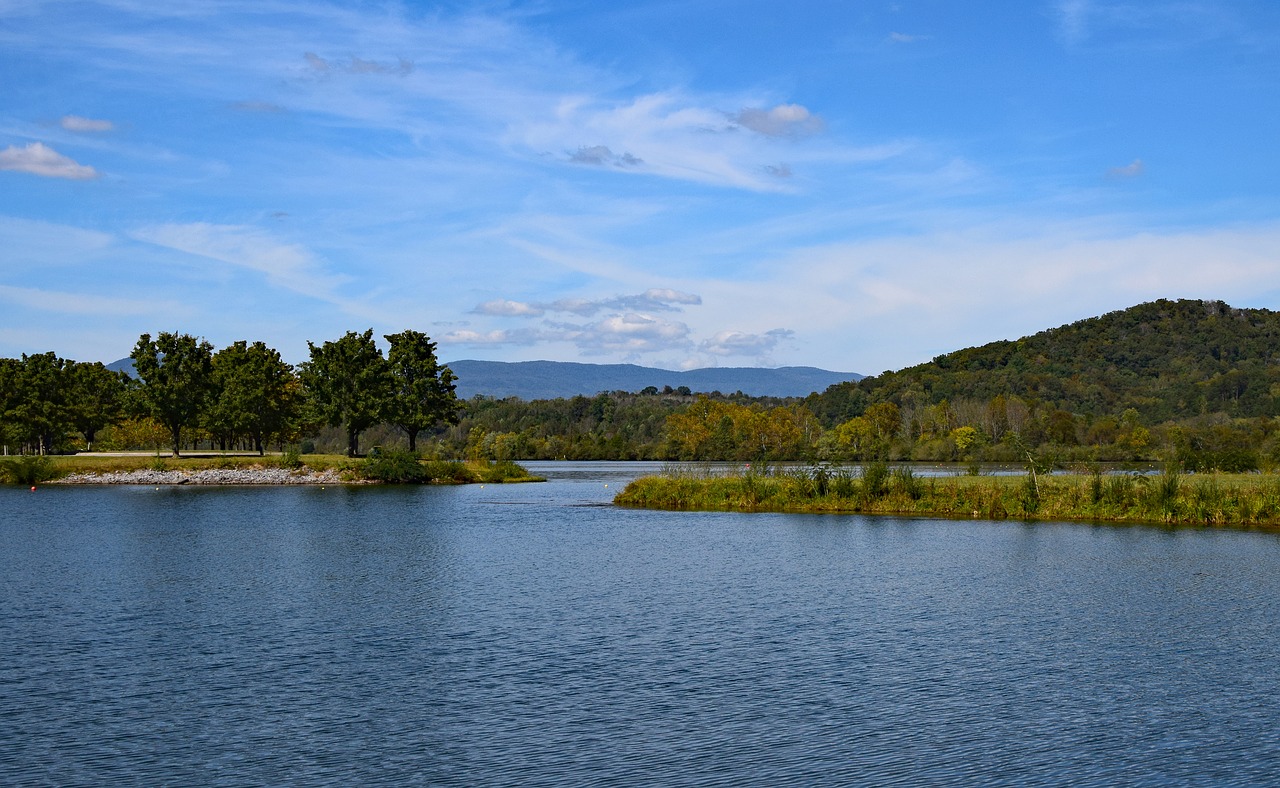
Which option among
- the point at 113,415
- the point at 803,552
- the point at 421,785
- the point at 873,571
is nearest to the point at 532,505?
the point at 803,552

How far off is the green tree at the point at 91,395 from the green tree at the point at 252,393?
11.4m

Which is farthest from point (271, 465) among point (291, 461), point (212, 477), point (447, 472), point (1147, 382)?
point (1147, 382)

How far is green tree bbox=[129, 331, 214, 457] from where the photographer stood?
3880 inches

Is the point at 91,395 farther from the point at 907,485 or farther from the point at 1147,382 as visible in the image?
the point at 1147,382

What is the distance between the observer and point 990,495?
51938 millimetres

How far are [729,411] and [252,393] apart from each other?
80.4 meters

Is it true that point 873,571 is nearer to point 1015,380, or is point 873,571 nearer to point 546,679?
point 546,679

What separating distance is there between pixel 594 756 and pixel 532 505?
52.0 m

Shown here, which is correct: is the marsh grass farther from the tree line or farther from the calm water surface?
the calm water surface

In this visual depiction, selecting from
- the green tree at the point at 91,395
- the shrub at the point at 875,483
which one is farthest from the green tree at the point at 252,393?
the shrub at the point at 875,483

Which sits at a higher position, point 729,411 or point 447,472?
point 729,411

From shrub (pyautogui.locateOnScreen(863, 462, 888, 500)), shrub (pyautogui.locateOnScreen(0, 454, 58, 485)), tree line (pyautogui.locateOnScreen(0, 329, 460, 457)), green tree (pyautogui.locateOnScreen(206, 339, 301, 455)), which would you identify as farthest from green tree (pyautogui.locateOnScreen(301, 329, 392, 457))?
shrub (pyautogui.locateOnScreen(863, 462, 888, 500))

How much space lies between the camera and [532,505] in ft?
221

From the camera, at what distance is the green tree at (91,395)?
112 metres
